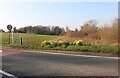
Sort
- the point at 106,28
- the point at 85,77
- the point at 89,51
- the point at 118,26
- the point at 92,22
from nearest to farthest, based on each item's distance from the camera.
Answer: the point at 85,77
the point at 89,51
the point at 118,26
the point at 106,28
the point at 92,22

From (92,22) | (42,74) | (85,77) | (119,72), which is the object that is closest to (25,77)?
(42,74)

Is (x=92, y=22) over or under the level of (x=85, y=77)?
over

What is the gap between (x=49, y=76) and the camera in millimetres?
10219

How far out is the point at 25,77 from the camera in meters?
10.2

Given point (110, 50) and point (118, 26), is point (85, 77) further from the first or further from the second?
point (118, 26)

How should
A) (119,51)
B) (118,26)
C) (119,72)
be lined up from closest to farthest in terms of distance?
1. (119,72)
2. (119,51)
3. (118,26)

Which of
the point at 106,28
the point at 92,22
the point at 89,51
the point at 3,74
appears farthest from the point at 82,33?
the point at 3,74

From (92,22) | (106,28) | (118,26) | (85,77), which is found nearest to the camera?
(85,77)

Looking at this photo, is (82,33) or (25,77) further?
(82,33)

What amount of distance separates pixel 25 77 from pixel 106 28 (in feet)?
62.3

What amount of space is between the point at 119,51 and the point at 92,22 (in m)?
25.0

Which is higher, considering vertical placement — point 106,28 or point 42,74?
point 106,28

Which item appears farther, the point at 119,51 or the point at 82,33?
the point at 82,33

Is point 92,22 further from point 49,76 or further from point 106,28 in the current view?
point 49,76
